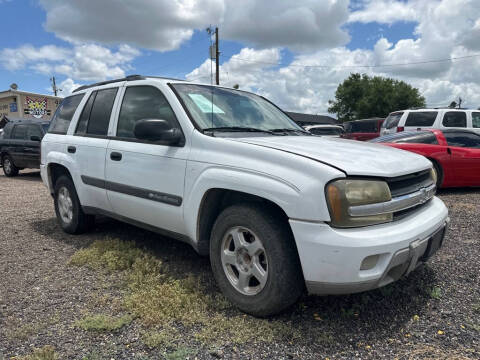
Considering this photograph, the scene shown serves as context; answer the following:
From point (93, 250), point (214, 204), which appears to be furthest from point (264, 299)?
point (93, 250)

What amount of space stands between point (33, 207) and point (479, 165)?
796cm

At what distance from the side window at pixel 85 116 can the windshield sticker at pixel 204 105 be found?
1.59 meters

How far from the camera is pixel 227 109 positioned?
3.48 meters

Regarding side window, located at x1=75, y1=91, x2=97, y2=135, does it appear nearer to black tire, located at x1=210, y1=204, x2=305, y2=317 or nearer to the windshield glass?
the windshield glass

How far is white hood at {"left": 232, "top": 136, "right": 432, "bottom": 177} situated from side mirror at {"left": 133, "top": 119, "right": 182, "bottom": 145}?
543 mm

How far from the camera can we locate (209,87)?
150 inches

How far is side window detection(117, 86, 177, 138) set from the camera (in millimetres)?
3395

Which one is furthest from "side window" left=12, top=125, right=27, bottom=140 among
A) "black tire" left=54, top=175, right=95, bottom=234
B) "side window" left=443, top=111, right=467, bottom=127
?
"side window" left=443, top=111, right=467, bottom=127

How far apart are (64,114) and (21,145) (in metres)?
7.88

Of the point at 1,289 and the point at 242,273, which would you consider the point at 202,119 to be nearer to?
the point at 242,273

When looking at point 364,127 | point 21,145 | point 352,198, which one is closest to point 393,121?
point 364,127

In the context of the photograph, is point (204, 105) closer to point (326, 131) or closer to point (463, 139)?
point (463, 139)

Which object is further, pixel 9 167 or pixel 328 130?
pixel 328 130

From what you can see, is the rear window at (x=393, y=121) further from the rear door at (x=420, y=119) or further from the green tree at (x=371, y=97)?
the green tree at (x=371, y=97)
